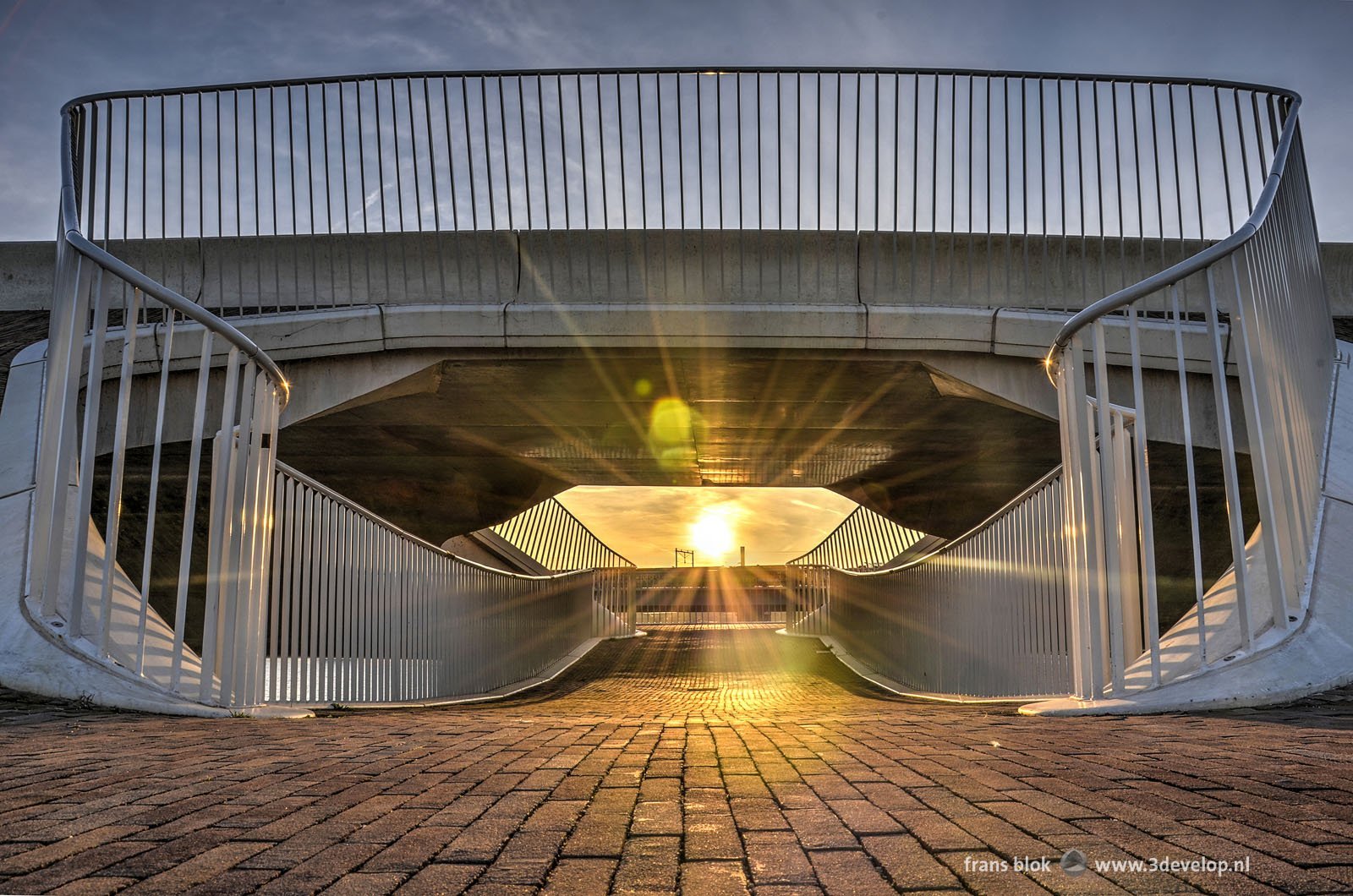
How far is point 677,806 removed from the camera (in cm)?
345

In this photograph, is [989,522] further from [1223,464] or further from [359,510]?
[359,510]

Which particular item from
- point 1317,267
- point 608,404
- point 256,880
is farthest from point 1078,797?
point 608,404

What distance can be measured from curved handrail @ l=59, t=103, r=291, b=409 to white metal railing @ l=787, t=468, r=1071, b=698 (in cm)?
578

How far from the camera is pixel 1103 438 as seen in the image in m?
6.86

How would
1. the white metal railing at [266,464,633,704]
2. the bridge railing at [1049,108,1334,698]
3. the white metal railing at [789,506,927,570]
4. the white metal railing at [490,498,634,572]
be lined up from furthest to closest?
the white metal railing at [490,498,634,572] → the white metal railing at [789,506,927,570] → the white metal railing at [266,464,633,704] → the bridge railing at [1049,108,1334,698]

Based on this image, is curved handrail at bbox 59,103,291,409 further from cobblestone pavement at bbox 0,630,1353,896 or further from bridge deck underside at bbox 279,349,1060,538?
bridge deck underside at bbox 279,349,1060,538

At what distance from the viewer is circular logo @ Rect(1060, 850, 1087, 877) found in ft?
8.59

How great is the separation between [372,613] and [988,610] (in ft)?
19.3

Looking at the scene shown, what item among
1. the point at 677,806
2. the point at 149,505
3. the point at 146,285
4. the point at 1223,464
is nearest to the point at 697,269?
the point at 1223,464

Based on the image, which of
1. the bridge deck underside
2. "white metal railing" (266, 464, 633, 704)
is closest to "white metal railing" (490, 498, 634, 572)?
the bridge deck underside

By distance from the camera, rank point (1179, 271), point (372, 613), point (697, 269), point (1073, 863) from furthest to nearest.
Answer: point (697, 269), point (372, 613), point (1179, 271), point (1073, 863)

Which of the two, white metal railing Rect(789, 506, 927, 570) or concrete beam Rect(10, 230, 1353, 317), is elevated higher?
concrete beam Rect(10, 230, 1353, 317)

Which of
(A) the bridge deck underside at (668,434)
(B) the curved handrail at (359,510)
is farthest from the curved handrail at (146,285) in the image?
(A) the bridge deck underside at (668,434)

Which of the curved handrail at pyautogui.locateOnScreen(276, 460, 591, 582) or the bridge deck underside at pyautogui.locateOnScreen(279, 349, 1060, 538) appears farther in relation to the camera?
the bridge deck underside at pyautogui.locateOnScreen(279, 349, 1060, 538)
